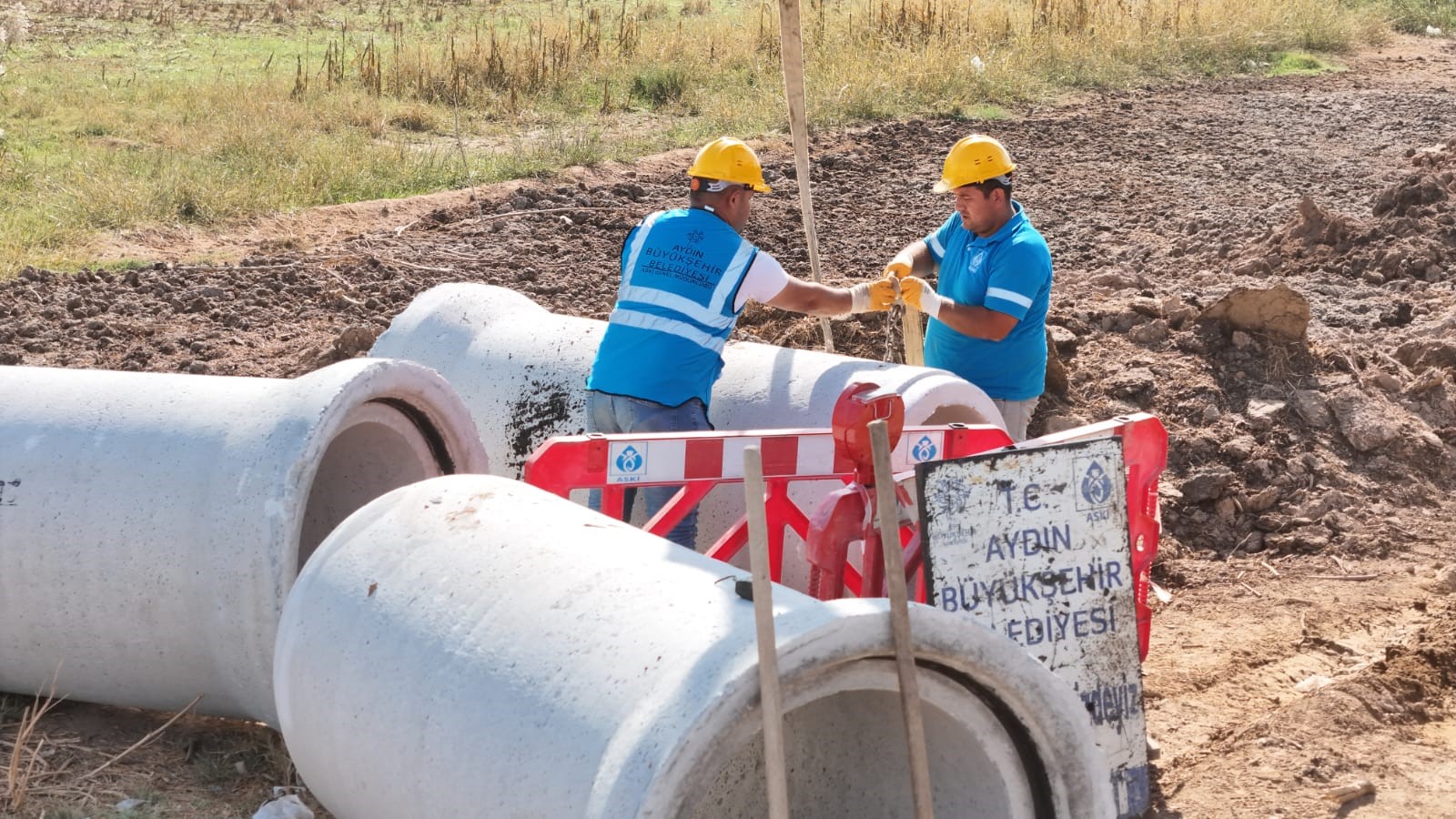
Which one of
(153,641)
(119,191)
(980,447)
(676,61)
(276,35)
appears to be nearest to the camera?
(153,641)

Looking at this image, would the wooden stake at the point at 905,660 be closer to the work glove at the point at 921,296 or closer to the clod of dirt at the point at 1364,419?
the work glove at the point at 921,296

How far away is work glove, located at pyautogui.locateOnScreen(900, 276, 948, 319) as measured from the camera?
580 centimetres

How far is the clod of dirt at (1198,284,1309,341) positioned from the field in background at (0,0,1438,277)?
711 cm

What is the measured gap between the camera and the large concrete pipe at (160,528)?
15.5 feet

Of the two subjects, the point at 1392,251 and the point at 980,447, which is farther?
the point at 1392,251

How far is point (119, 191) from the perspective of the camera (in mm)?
12234

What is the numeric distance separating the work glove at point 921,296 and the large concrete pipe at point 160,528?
193cm

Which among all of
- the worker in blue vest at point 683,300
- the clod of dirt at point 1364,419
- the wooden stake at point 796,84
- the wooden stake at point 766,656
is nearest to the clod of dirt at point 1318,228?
the clod of dirt at point 1364,419

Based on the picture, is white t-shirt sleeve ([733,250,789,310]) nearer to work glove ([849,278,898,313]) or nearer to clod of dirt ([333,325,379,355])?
work glove ([849,278,898,313])

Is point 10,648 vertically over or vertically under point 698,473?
under

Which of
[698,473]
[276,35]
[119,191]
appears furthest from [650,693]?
[276,35]

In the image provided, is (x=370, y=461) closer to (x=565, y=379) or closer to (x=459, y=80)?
(x=565, y=379)

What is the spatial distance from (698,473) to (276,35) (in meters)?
18.8

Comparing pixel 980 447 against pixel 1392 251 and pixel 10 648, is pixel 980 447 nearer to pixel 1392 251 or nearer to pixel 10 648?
pixel 10 648
